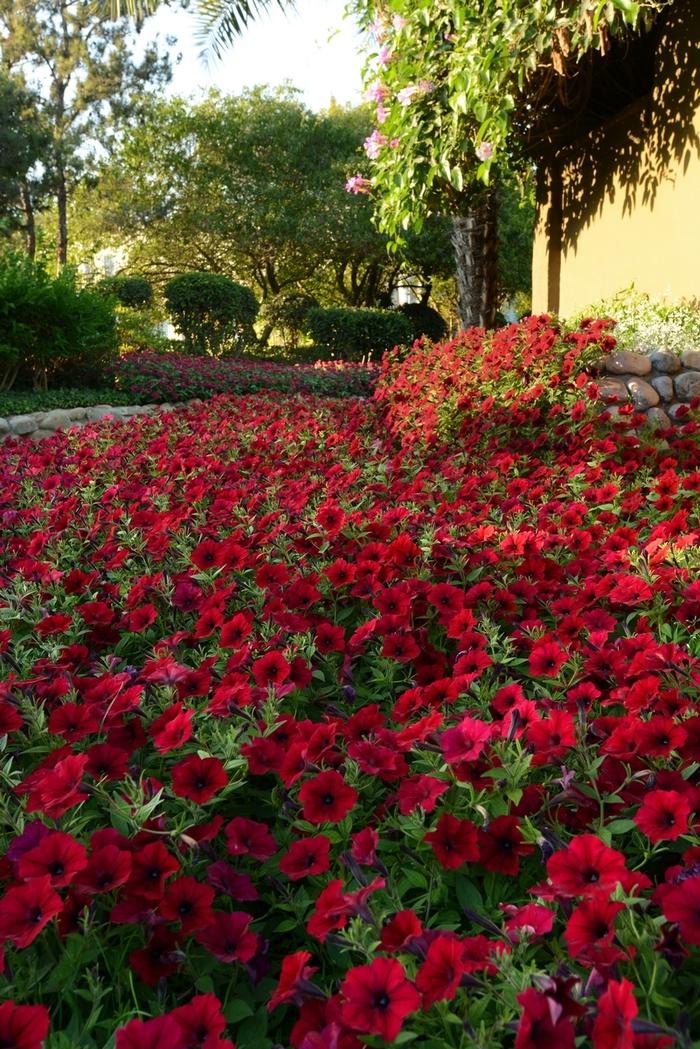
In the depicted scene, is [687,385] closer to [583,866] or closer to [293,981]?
[583,866]

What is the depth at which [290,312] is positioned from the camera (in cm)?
2136

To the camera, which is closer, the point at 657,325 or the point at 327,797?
→ the point at 327,797

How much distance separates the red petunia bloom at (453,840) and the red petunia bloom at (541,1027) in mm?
373

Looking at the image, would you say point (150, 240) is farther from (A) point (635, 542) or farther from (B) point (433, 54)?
(A) point (635, 542)

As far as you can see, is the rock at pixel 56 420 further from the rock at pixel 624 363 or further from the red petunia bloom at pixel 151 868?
the red petunia bloom at pixel 151 868

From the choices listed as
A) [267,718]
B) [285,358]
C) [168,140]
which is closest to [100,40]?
[168,140]

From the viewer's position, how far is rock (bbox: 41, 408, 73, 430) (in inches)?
330

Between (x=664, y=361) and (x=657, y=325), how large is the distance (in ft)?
2.14

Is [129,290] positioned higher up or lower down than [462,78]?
higher up

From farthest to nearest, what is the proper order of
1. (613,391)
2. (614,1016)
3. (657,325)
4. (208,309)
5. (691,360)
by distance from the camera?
(208,309), (657,325), (691,360), (613,391), (614,1016)

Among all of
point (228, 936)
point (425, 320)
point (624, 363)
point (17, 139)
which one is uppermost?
point (17, 139)

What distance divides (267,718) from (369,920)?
558mm

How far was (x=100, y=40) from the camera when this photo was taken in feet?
74.1

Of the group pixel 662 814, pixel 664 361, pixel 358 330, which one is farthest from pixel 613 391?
pixel 358 330
